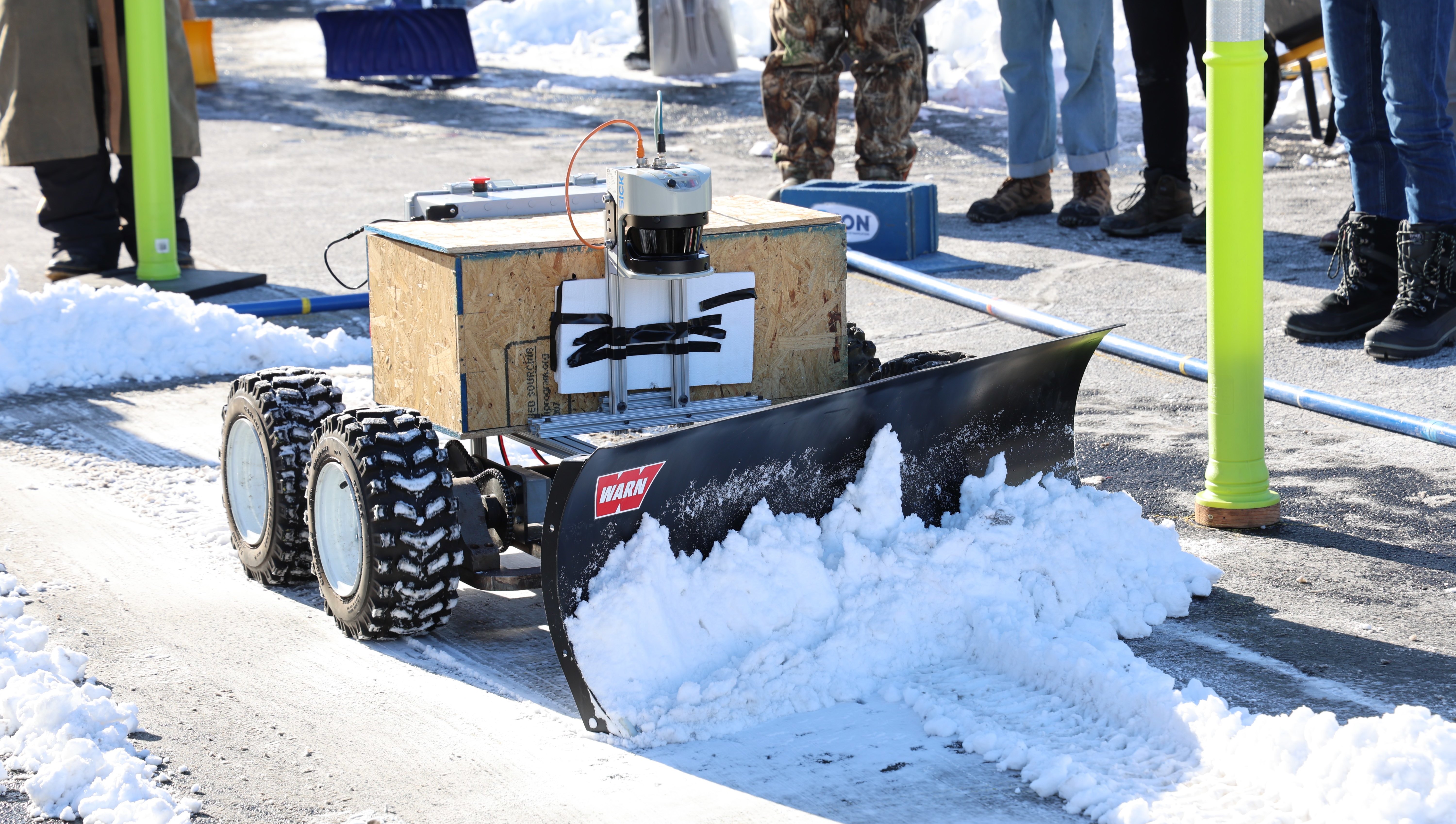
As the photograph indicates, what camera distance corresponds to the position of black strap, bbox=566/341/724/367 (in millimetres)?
3654

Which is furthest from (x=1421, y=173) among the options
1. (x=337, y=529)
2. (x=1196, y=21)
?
(x=337, y=529)

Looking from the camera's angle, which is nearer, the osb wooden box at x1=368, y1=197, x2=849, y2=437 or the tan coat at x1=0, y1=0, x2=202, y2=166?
the osb wooden box at x1=368, y1=197, x2=849, y2=437

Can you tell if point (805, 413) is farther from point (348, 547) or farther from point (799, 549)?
point (348, 547)

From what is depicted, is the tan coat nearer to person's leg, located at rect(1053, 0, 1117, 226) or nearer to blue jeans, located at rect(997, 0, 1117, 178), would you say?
blue jeans, located at rect(997, 0, 1117, 178)

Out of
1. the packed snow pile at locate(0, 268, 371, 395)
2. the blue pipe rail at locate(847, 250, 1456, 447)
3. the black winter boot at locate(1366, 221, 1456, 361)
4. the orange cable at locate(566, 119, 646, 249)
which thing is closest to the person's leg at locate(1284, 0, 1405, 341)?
the black winter boot at locate(1366, 221, 1456, 361)

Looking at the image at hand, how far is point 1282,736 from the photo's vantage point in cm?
268

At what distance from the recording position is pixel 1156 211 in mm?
7598

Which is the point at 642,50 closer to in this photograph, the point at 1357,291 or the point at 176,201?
the point at 176,201

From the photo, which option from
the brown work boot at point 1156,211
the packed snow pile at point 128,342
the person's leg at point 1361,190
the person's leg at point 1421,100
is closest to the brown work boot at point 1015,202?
the brown work boot at point 1156,211

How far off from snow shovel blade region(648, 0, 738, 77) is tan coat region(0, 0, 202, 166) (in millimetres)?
7897

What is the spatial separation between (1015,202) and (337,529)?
5493 mm

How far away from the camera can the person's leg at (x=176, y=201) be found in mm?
7785

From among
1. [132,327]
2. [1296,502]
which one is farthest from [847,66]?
[1296,502]

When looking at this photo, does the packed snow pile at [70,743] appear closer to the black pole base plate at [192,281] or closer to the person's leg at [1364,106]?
the black pole base plate at [192,281]
